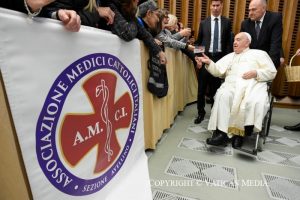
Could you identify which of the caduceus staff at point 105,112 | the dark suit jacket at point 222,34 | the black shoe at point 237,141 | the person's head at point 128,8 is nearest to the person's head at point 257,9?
the dark suit jacket at point 222,34

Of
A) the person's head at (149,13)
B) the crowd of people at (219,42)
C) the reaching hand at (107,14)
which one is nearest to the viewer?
the crowd of people at (219,42)

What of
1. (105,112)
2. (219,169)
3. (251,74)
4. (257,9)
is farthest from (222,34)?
(105,112)

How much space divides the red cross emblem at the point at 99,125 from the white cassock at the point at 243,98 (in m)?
1.19

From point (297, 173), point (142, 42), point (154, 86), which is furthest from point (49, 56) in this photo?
point (297, 173)

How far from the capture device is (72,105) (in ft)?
3.11

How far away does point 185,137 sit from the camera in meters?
Answer: 2.47

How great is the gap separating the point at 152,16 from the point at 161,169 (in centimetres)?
130

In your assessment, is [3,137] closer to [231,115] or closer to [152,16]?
[152,16]

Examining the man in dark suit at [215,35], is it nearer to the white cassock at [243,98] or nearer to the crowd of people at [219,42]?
the crowd of people at [219,42]

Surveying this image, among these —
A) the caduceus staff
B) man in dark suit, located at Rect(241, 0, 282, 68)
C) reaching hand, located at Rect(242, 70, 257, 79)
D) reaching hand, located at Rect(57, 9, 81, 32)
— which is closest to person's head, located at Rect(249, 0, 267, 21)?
man in dark suit, located at Rect(241, 0, 282, 68)

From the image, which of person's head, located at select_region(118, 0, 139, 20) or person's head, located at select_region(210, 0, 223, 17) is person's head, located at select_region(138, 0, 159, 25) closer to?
person's head, located at select_region(118, 0, 139, 20)

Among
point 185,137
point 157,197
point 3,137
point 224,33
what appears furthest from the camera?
point 224,33

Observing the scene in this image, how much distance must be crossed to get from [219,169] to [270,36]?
1.84 metres

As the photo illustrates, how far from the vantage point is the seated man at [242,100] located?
2.13 m
